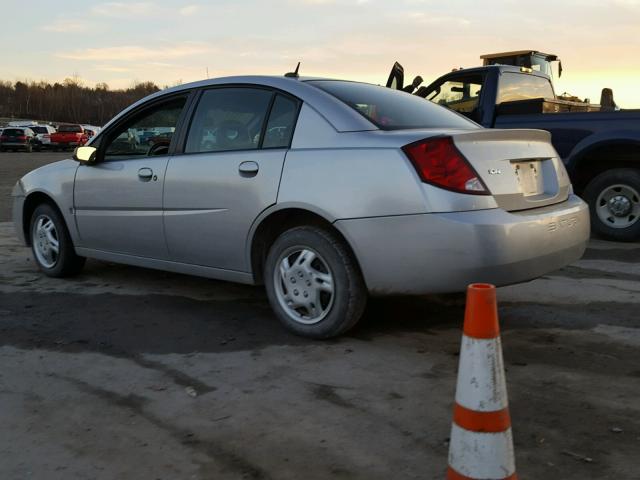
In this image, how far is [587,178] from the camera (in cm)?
772

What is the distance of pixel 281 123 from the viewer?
4211mm

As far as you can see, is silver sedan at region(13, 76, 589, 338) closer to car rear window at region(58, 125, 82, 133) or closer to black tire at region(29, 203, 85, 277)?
black tire at region(29, 203, 85, 277)

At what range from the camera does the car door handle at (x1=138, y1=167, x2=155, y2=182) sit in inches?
189

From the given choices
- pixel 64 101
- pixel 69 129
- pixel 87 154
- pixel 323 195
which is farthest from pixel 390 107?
pixel 64 101

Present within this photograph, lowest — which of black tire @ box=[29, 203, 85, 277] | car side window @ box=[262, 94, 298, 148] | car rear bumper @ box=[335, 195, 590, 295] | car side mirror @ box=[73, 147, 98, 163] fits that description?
black tire @ box=[29, 203, 85, 277]

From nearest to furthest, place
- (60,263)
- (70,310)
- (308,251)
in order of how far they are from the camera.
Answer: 1. (308,251)
2. (70,310)
3. (60,263)

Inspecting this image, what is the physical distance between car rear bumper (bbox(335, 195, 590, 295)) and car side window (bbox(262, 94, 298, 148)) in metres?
0.75

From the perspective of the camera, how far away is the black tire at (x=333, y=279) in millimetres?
3816

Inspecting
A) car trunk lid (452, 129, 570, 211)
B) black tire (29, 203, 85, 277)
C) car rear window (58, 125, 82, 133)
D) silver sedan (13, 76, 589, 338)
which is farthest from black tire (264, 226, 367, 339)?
car rear window (58, 125, 82, 133)

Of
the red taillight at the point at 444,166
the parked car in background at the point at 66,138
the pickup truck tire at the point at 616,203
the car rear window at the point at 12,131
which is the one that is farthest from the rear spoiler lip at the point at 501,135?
the parked car in background at the point at 66,138

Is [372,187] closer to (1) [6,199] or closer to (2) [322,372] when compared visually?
(2) [322,372]

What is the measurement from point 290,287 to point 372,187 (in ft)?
2.75

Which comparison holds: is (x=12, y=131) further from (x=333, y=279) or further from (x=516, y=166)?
(x=516, y=166)

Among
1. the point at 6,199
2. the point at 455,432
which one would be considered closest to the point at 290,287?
the point at 455,432
